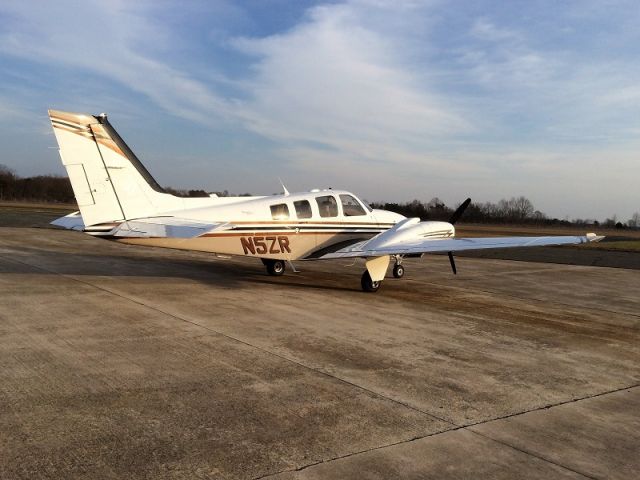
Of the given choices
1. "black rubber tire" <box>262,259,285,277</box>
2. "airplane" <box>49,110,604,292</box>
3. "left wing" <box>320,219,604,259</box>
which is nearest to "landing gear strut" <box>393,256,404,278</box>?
"airplane" <box>49,110,604,292</box>

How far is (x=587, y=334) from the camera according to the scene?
376 inches

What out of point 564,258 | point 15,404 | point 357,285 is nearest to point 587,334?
point 357,285

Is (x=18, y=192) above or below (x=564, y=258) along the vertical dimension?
above

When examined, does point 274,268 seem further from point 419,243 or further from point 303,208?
point 419,243

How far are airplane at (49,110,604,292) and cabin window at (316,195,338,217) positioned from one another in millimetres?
30

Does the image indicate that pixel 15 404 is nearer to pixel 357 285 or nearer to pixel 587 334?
pixel 587 334

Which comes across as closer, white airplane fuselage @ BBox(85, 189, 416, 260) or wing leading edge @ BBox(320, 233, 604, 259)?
white airplane fuselage @ BBox(85, 189, 416, 260)

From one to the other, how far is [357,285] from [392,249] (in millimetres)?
2316

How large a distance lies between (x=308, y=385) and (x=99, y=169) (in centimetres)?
851

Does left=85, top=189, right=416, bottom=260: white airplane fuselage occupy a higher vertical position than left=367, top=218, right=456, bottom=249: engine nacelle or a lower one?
higher

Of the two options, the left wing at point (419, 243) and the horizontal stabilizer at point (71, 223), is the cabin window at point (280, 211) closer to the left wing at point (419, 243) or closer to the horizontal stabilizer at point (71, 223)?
the left wing at point (419, 243)

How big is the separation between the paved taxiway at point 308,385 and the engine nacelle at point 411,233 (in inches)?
62.5

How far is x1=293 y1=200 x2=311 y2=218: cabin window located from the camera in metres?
14.1

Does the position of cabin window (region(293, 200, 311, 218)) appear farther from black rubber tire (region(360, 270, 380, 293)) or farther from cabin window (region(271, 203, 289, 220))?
black rubber tire (region(360, 270, 380, 293))
